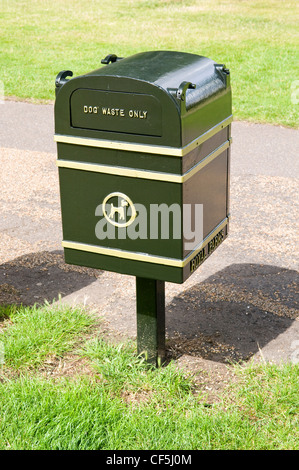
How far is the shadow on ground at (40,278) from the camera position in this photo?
453 cm

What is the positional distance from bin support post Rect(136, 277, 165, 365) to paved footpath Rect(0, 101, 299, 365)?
0.96ft

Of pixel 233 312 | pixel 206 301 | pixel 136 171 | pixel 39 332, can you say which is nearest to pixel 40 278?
pixel 39 332

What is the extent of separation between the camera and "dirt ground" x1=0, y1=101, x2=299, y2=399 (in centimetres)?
394

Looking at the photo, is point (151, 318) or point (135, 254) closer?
point (135, 254)

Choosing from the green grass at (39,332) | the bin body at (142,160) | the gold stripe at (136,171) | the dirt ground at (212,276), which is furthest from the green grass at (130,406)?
the gold stripe at (136,171)

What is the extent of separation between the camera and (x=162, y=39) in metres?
12.8

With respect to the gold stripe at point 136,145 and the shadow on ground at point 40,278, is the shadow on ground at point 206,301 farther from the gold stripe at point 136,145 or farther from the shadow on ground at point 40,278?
the gold stripe at point 136,145

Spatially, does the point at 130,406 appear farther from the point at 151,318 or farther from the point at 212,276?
the point at 212,276

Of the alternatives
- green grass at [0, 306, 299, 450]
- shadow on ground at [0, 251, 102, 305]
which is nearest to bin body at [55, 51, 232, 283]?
green grass at [0, 306, 299, 450]

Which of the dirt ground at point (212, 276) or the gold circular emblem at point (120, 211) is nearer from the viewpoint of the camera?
the gold circular emblem at point (120, 211)

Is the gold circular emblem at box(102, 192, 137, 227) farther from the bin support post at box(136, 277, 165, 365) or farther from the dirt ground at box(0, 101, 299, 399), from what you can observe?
the dirt ground at box(0, 101, 299, 399)

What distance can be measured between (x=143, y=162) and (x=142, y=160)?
10mm

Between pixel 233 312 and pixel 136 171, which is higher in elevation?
pixel 136 171

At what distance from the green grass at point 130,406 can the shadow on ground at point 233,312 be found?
0.91 feet
